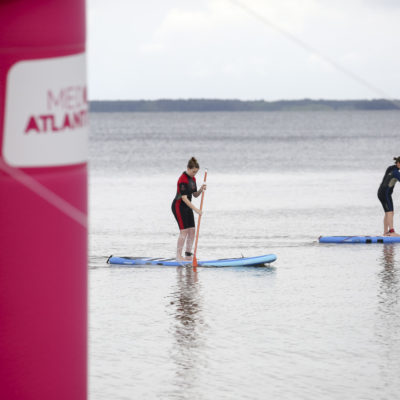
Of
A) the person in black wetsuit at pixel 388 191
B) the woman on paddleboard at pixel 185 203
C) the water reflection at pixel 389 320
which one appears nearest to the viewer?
the water reflection at pixel 389 320

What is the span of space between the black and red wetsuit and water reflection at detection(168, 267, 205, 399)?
3.09 feet

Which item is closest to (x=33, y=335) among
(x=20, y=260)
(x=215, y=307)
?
(x=20, y=260)

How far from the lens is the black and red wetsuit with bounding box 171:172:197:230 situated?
13.8 m

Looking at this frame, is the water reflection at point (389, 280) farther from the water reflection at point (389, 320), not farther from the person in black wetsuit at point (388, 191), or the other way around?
the person in black wetsuit at point (388, 191)

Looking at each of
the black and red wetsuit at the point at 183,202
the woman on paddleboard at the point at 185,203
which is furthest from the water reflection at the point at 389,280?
the black and red wetsuit at the point at 183,202

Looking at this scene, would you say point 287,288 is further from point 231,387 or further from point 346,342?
point 231,387

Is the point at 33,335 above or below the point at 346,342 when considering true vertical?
above

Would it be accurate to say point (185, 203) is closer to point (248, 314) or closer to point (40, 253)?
point (248, 314)

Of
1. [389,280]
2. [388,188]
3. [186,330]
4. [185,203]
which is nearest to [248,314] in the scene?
[186,330]

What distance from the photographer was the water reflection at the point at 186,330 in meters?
7.55

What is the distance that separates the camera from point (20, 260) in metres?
2.21

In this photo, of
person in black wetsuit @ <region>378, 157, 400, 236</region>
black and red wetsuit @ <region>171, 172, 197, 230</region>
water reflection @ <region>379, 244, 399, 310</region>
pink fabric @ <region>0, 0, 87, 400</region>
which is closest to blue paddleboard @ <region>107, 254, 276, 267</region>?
black and red wetsuit @ <region>171, 172, 197, 230</region>

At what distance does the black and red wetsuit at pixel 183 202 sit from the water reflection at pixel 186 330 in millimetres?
942

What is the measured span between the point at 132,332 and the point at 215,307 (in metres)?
1.68
